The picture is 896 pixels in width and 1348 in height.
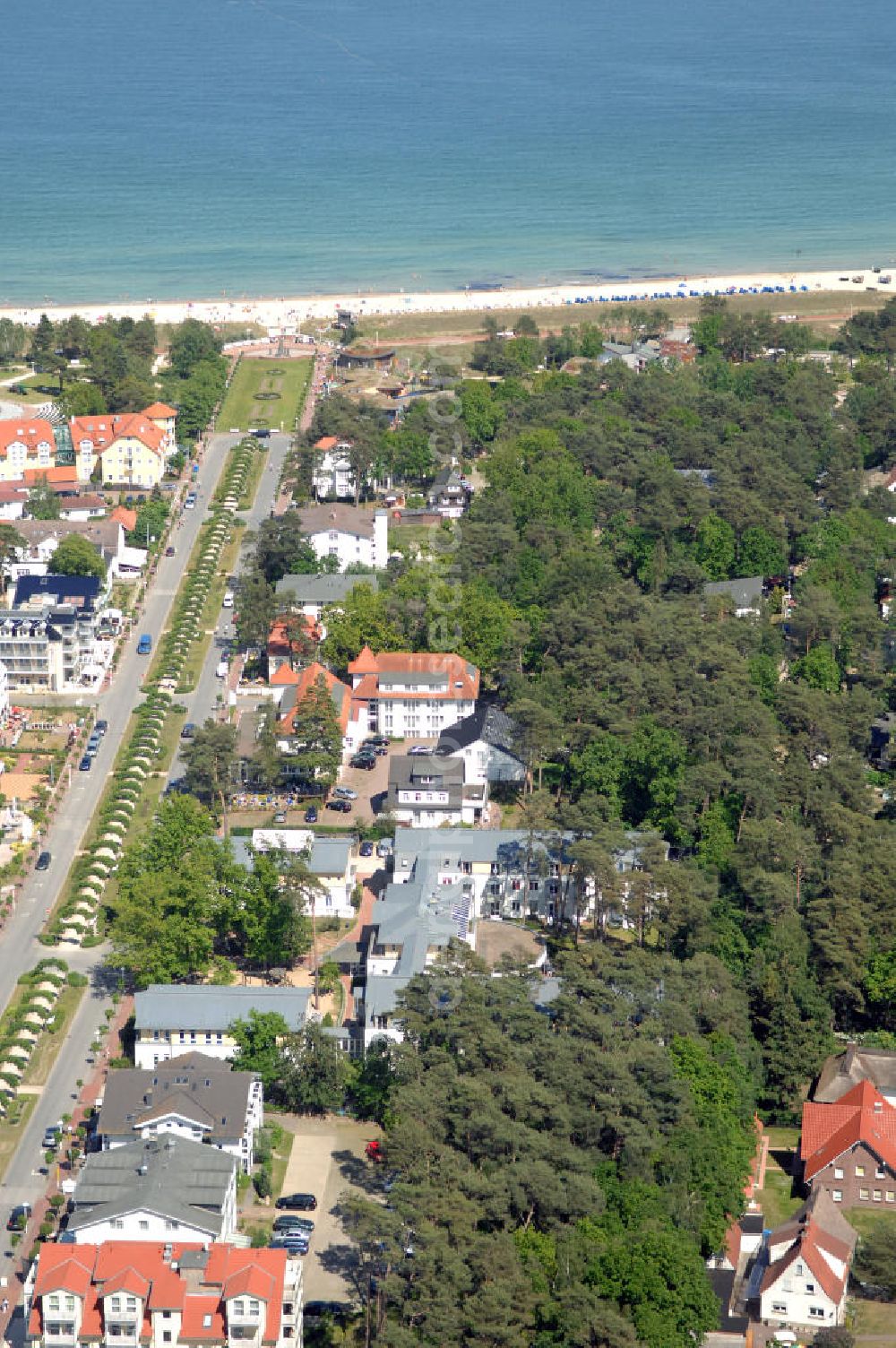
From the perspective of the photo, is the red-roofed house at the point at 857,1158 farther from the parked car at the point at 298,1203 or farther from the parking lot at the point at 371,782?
the parking lot at the point at 371,782

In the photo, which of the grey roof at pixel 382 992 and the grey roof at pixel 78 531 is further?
the grey roof at pixel 78 531

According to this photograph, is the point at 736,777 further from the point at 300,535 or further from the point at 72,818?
the point at 300,535

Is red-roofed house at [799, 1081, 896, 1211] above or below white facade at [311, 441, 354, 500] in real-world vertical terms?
below

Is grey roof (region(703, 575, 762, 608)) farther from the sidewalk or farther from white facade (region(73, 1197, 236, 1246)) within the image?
white facade (region(73, 1197, 236, 1246))

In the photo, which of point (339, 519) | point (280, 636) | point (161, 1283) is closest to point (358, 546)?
point (339, 519)

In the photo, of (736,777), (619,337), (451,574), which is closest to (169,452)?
(451,574)

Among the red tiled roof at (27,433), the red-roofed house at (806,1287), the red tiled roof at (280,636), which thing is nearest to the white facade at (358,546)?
the red tiled roof at (280,636)

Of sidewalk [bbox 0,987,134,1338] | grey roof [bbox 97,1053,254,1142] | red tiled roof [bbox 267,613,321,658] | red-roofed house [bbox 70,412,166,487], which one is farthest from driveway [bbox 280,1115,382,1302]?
red-roofed house [bbox 70,412,166,487]
